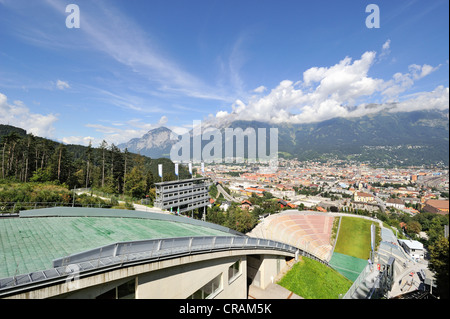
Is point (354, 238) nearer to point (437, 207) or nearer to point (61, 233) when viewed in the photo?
point (61, 233)

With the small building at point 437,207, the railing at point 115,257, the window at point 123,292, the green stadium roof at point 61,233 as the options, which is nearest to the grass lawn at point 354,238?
the small building at point 437,207

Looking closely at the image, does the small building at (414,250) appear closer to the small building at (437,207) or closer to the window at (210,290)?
the small building at (437,207)

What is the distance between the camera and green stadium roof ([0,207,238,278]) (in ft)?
20.9

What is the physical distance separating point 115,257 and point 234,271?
21.0 feet

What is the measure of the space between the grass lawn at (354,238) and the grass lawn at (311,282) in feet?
82.6

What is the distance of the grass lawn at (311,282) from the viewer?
492 inches

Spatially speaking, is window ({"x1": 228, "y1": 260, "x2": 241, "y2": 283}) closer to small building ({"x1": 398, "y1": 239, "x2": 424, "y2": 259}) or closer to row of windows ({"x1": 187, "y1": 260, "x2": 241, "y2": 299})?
row of windows ({"x1": 187, "y1": 260, "x2": 241, "y2": 299})

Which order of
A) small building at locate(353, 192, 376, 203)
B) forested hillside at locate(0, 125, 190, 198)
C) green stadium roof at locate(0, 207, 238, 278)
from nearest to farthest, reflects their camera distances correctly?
green stadium roof at locate(0, 207, 238, 278)
forested hillside at locate(0, 125, 190, 198)
small building at locate(353, 192, 376, 203)

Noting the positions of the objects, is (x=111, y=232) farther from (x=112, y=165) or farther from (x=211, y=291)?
(x=112, y=165)

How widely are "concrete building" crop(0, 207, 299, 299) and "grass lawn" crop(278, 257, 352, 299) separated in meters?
1.39

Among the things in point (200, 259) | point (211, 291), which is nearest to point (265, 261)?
point (211, 291)

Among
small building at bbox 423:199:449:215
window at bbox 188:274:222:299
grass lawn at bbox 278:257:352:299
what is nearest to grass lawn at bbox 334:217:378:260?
grass lawn at bbox 278:257:352:299

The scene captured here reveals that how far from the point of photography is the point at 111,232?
9.98 metres
